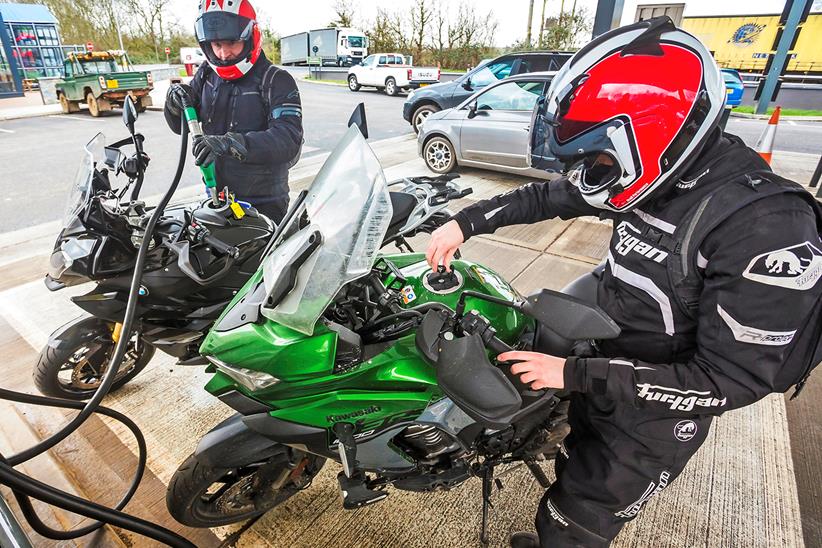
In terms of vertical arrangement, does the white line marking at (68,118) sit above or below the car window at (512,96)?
below

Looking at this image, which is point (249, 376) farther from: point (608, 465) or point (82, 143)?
point (82, 143)

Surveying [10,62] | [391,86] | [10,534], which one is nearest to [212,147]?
[10,534]

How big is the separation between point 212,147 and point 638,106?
1.76 metres

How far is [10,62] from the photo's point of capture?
17656 millimetres

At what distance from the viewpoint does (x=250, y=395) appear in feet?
4.65

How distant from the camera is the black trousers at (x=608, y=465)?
1357 mm

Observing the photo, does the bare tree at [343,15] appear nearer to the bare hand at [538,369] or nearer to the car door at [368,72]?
the car door at [368,72]

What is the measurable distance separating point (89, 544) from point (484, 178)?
261 inches

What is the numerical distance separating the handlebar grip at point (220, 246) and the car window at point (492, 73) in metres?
7.07

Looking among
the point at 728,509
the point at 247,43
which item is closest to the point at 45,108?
the point at 247,43

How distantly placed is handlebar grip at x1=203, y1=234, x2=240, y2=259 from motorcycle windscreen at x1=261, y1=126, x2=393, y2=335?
0.99 metres

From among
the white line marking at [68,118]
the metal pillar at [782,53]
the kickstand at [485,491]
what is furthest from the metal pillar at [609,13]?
the white line marking at [68,118]

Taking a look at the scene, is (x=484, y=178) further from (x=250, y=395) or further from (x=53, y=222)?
(x=250, y=395)

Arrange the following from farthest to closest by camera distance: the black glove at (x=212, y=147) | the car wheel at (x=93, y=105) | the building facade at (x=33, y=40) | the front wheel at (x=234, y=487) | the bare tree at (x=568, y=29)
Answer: the bare tree at (x=568, y=29)
the building facade at (x=33, y=40)
the car wheel at (x=93, y=105)
the black glove at (x=212, y=147)
the front wheel at (x=234, y=487)
